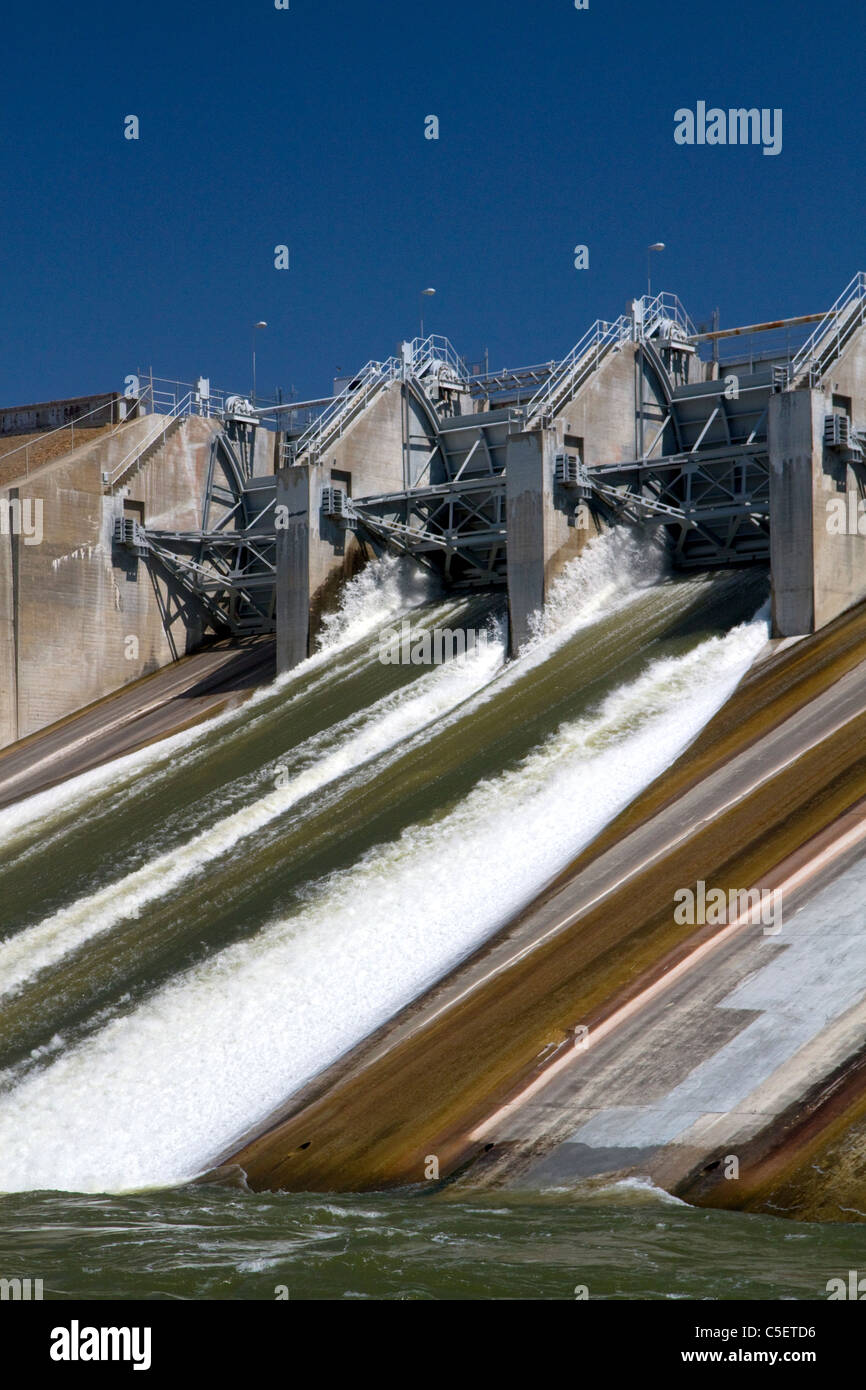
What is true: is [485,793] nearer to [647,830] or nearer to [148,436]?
[647,830]

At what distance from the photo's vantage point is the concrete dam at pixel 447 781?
1731 centimetres

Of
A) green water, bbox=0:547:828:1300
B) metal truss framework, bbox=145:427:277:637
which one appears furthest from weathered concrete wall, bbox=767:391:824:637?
metal truss framework, bbox=145:427:277:637

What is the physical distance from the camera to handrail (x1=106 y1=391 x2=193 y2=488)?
1655 inches

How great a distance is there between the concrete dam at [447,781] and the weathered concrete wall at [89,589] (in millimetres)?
91

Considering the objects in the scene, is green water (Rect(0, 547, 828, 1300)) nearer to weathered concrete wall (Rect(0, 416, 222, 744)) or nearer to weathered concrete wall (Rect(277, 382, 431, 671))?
weathered concrete wall (Rect(277, 382, 431, 671))

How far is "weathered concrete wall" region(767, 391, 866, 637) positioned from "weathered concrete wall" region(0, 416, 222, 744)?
18.7 meters

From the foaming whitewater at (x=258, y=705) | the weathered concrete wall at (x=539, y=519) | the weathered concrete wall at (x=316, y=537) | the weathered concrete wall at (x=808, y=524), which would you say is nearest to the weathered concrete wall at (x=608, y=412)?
the weathered concrete wall at (x=539, y=519)

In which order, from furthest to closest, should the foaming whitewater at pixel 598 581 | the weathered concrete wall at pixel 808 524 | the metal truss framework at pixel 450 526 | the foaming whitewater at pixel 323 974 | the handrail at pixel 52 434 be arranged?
the handrail at pixel 52 434 < the metal truss framework at pixel 450 526 < the foaming whitewater at pixel 598 581 < the weathered concrete wall at pixel 808 524 < the foaming whitewater at pixel 323 974

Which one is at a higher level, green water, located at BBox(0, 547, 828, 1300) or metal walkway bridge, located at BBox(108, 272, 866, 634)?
metal walkway bridge, located at BBox(108, 272, 866, 634)

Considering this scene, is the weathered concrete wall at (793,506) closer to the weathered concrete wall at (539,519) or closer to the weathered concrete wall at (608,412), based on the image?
the weathered concrete wall at (539,519)

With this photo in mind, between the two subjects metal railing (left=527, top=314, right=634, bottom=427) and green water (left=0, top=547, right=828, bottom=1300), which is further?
metal railing (left=527, top=314, right=634, bottom=427)

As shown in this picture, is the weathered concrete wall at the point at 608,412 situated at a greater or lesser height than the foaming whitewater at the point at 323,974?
greater

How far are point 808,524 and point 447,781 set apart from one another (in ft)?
24.0
